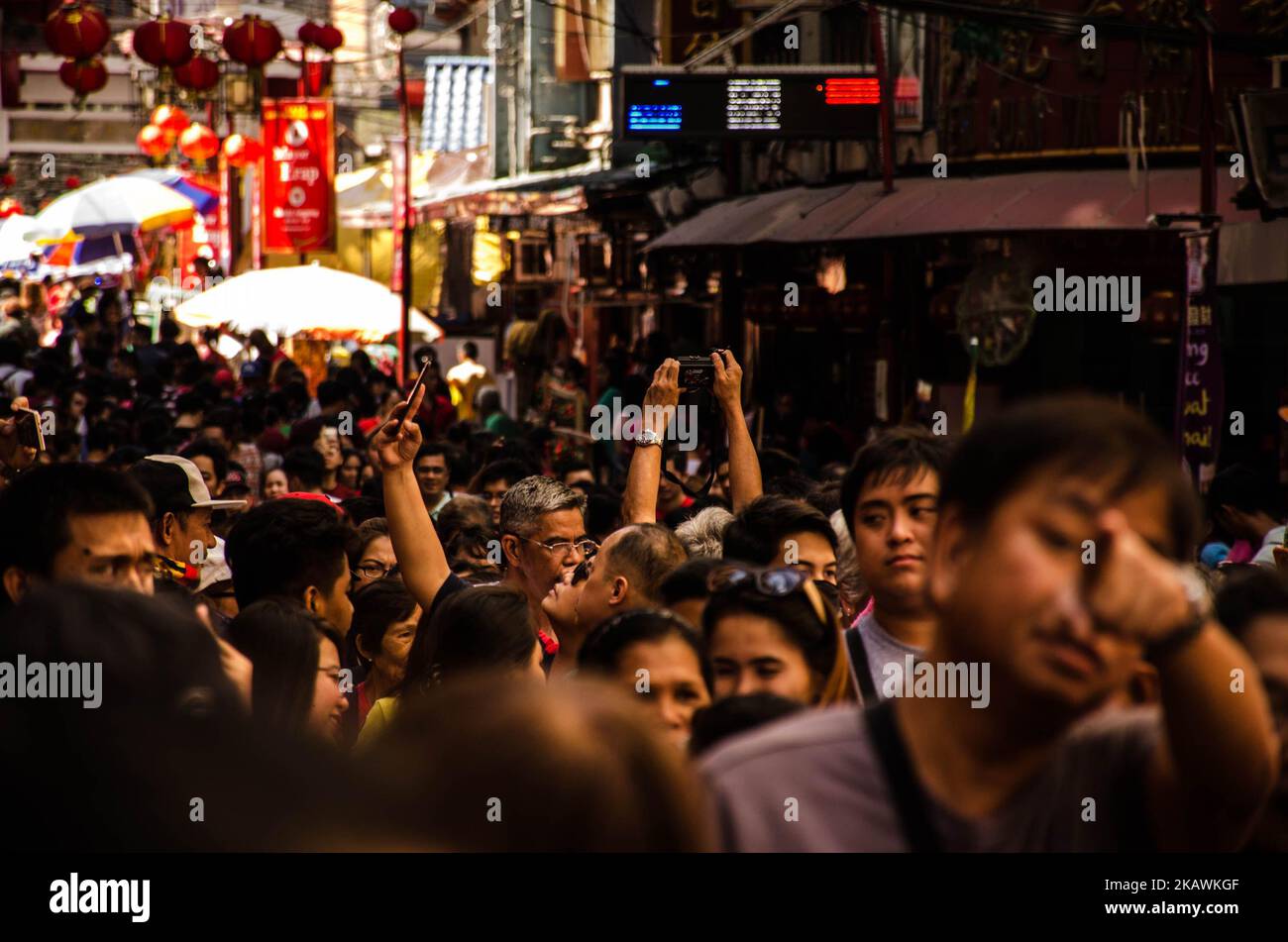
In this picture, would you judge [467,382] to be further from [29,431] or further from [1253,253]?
[29,431]

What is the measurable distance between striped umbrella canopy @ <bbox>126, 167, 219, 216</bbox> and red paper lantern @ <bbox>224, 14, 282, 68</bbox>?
22.5ft

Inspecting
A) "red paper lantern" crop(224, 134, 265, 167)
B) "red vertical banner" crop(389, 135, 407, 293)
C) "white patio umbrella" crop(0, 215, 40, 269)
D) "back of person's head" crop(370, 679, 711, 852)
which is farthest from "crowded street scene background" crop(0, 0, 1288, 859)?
"white patio umbrella" crop(0, 215, 40, 269)

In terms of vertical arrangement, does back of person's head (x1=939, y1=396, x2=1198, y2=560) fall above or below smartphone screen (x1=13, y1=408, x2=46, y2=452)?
above

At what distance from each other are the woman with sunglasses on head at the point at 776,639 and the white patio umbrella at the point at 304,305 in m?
13.0

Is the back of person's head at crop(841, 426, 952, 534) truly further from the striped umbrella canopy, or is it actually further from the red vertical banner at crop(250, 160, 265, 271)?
the striped umbrella canopy

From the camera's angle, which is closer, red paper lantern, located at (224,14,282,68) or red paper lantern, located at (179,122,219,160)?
red paper lantern, located at (224,14,282,68)

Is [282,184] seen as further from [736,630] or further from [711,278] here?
[736,630]

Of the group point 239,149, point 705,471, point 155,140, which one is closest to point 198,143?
point 239,149

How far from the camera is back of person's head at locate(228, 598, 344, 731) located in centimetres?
465

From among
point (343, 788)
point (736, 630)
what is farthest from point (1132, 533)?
point (736, 630)

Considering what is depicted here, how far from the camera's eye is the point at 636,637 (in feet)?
12.5

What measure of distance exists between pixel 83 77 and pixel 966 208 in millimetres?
10963

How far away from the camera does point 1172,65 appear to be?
1476cm
